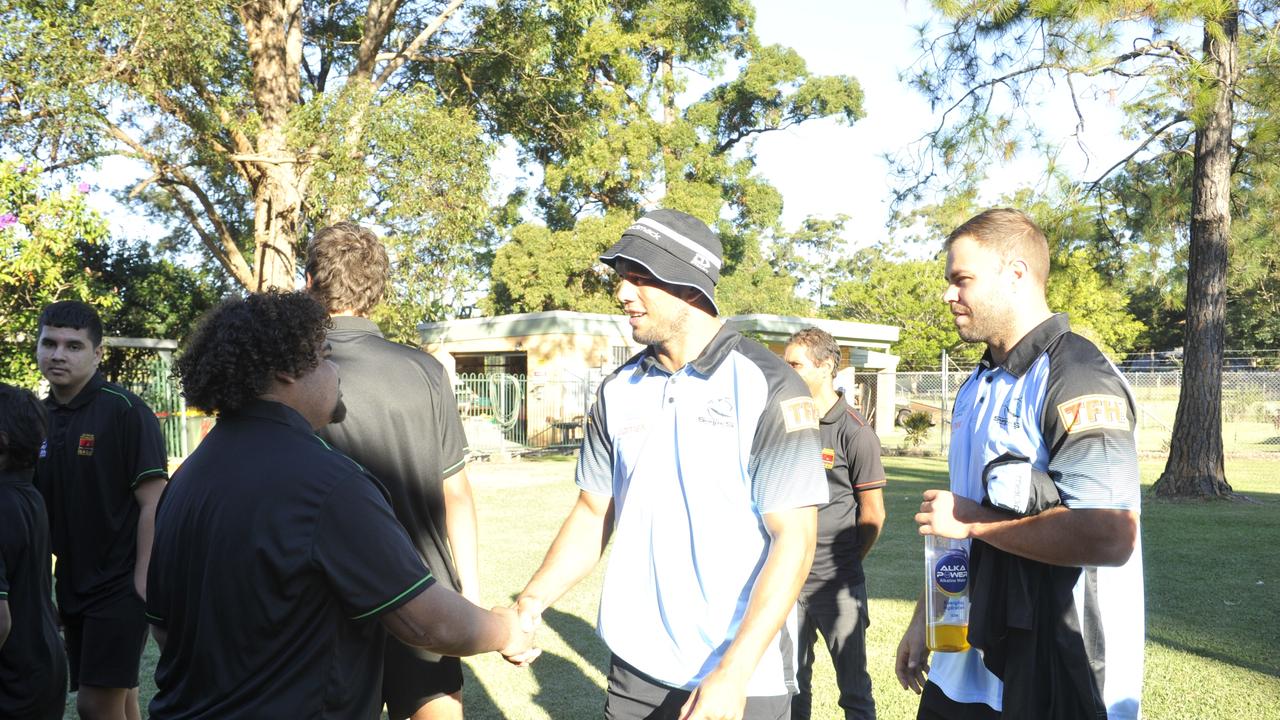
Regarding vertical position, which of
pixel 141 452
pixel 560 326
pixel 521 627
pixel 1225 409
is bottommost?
pixel 1225 409

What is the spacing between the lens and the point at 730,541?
Answer: 2611 mm

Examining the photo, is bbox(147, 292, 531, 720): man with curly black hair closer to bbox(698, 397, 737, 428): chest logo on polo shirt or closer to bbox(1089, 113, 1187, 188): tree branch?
bbox(698, 397, 737, 428): chest logo on polo shirt

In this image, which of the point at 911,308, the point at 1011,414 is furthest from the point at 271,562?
the point at 911,308

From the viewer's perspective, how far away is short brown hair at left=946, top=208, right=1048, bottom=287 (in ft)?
8.92

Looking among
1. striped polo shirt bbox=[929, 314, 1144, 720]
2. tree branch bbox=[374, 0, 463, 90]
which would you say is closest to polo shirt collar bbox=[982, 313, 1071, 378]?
striped polo shirt bbox=[929, 314, 1144, 720]

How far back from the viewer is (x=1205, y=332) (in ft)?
46.8

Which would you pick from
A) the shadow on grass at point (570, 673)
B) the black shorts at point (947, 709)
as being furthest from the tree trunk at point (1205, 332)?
the black shorts at point (947, 709)

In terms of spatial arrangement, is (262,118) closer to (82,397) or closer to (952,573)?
(82,397)

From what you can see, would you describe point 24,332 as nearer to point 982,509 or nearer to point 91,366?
point 91,366

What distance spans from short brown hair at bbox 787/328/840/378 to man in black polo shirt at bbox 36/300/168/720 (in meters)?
3.22

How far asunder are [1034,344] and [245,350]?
6.71 ft

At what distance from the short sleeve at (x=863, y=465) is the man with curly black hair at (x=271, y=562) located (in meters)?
3.10

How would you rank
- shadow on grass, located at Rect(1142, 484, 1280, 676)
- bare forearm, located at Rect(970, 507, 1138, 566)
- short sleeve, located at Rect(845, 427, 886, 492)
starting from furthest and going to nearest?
1. shadow on grass, located at Rect(1142, 484, 1280, 676)
2. short sleeve, located at Rect(845, 427, 886, 492)
3. bare forearm, located at Rect(970, 507, 1138, 566)

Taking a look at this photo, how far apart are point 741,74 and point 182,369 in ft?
114
